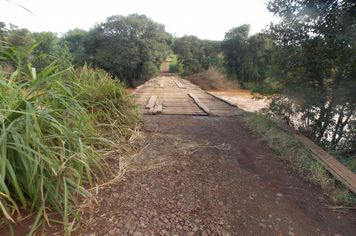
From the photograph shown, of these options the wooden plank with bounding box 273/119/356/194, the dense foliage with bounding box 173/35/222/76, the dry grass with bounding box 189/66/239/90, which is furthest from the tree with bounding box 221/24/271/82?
the wooden plank with bounding box 273/119/356/194

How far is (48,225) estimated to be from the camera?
1.27 metres

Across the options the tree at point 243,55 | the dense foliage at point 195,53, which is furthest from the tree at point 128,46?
the tree at point 243,55

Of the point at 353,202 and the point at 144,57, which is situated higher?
the point at 144,57

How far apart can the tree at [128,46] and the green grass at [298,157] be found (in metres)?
17.2

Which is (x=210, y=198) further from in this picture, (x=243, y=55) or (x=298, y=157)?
(x=243, y=55)

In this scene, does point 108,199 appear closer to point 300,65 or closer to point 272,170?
point 272,170

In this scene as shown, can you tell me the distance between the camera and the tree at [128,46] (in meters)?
19.0

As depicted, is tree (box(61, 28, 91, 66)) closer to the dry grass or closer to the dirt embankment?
the dry grass

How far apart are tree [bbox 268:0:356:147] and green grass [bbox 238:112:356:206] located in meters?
0.57

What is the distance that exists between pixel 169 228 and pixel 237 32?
23.6m

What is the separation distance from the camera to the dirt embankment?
1.39 m

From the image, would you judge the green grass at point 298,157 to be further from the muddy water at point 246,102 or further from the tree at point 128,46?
the tree at point 128,46

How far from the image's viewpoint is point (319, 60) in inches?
119

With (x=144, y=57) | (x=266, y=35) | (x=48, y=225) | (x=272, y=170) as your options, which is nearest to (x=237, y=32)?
(x=144, y=57)
